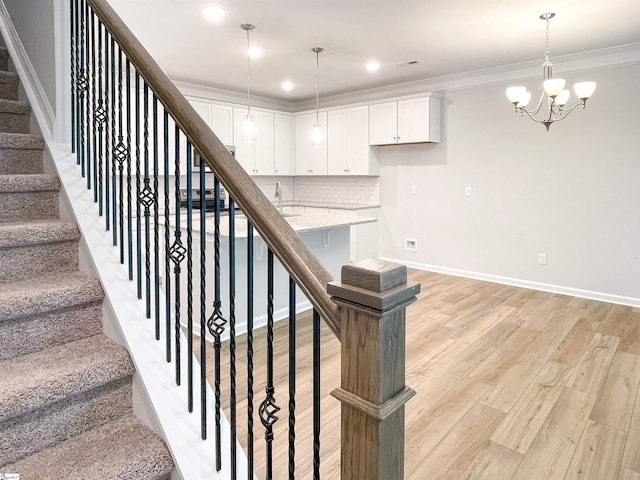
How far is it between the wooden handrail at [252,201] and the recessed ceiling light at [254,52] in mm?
3225

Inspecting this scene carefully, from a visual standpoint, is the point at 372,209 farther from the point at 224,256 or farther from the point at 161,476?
the point at 161,476

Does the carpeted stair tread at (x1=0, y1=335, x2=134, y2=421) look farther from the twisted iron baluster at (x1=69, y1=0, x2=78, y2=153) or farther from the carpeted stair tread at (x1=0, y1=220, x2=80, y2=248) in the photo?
the twisted iron baluster at (x1=69, y1=0, x2=78, y2=153)

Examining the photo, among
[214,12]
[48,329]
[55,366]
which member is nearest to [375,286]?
[55,366]

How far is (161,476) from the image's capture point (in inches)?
46.2

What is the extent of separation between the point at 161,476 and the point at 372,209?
5.53m

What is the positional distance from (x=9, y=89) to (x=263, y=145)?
15.1 feet

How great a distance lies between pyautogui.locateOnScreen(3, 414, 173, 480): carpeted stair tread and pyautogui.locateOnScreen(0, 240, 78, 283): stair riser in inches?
24.7

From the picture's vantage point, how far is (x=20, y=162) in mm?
1895

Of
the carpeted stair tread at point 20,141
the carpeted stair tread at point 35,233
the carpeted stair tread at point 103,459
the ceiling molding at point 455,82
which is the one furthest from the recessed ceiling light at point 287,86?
the carpeted stair tread at point 103,459

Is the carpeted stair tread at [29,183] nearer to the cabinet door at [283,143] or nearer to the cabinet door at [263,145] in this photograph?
the cabinet door at [263,145]

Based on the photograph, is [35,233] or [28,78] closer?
[35,233]

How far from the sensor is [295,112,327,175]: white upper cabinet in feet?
22.3

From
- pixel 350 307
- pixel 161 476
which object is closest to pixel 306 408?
pixel 161 476

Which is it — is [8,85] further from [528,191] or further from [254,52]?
[528,191]
